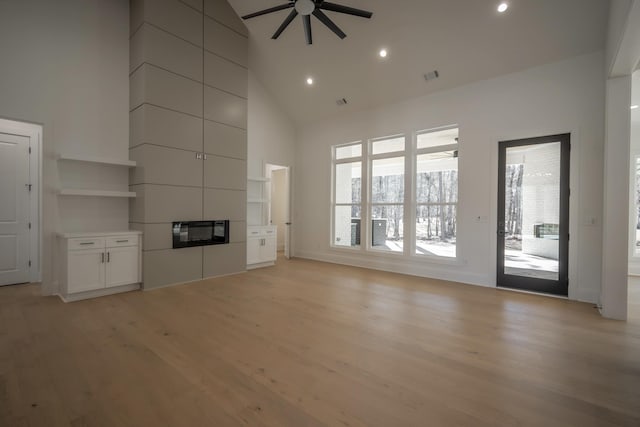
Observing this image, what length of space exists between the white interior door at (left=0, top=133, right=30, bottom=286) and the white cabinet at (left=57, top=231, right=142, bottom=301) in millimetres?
1330

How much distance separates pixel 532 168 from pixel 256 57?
5.75 metres

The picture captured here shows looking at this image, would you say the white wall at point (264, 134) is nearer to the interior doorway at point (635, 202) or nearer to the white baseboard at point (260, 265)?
the white baseboard at point (260, 265)

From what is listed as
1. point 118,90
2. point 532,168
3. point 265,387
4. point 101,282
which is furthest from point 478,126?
point 101,282

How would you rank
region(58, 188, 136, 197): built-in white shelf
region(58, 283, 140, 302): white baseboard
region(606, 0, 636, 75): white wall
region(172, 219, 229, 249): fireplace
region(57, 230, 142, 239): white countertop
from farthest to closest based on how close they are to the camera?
region(172, 219, 229, 249): fireplace < region(58, 188, 136, 197): built-in white shelf < region(58, 283, 140, 302): white baseboard < region(57, 230, 142, 239): white countertop < region(606, 0, 636, 75): white wall

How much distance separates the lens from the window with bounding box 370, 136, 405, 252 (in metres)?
6.20

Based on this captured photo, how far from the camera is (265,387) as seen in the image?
209 centimetres

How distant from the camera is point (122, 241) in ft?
14.4

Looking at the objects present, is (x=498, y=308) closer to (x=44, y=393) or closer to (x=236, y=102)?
(x=44, y=393)

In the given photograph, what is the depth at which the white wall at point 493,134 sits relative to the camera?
417 cm

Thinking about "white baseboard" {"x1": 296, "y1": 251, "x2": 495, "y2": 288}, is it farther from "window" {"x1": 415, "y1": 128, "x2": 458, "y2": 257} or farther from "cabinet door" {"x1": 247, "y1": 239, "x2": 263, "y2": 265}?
"cabinet door" {"x1": 247, "y1": 239, "x2": 263, "y2": 265}

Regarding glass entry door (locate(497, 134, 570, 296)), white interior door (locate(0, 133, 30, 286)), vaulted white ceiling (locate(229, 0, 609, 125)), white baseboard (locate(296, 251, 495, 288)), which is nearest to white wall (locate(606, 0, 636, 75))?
vaulted white ceiling (locate(229, 0, 609, 125))

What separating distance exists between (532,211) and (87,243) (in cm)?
664

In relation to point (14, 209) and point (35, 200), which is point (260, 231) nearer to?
point (35, 200)

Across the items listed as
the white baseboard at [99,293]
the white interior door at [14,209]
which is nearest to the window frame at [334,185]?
the white baseboard at [99,293]
